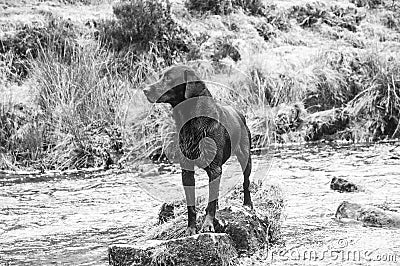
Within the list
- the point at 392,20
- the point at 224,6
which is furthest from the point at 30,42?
the point at 392,20

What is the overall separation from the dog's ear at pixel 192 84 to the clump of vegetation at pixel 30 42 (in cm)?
1007

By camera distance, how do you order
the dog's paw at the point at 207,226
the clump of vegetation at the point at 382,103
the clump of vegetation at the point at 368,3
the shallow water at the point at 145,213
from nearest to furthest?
the dog's paw at the point at 207,226, the shallow water at the point at 145,213, the clump of vegetation at the point at 382,103, the clump of vegetation at the point at 368,3

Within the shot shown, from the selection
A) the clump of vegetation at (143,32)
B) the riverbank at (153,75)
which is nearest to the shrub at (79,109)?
the riverbank at (153,75)

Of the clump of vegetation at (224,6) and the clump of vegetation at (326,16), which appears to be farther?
the clump of vegetation at (326,16)

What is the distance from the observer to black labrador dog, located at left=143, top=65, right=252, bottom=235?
575 cm

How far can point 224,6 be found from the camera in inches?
853

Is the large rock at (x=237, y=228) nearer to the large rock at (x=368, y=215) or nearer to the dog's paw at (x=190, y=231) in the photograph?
the dog's paw at (x=190, y=231)

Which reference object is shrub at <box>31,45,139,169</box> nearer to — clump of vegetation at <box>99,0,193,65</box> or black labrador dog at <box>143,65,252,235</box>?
clump of vegetation at <box>99,0,193,65</box>

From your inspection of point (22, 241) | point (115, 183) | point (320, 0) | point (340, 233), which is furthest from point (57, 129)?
point (320, 0)

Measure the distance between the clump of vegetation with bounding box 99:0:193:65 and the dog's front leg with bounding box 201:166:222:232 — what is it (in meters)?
10.7

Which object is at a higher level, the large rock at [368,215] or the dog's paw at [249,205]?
the dog's paw at [249,205]

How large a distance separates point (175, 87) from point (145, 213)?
11.7 ft

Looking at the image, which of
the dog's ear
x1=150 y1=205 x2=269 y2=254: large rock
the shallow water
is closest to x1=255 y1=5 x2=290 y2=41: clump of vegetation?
the shallow water

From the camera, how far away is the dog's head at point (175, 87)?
5.71 metres
